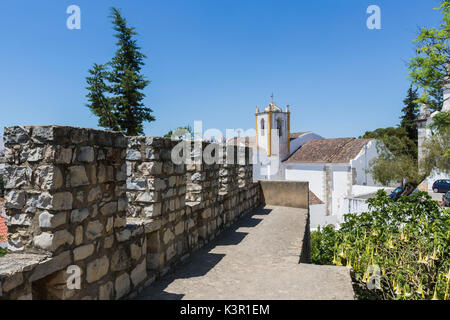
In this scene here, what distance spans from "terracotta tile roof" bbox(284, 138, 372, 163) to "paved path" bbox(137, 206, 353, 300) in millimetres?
21015

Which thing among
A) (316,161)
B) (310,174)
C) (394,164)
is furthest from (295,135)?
(394,164)

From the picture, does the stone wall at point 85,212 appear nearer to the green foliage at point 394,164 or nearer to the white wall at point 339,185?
the green foliage at point 394,164

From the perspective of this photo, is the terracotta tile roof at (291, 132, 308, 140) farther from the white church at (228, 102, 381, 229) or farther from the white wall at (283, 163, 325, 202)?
the white wall at (283, 163, 325, 202)

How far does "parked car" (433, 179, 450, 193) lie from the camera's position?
2100 cm

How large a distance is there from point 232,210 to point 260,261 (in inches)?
94.7

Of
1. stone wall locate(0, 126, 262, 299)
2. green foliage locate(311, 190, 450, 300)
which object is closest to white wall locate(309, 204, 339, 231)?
green foliage locate(311, 190, 450, 300)

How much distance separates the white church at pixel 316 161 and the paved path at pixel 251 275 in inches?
676

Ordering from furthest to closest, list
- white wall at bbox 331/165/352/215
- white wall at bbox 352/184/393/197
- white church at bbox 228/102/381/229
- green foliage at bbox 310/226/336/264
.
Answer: white wall at bbox 331/165/352/215, white church at bbox 228/102/381/229, white wall at bbox 352/184/393/197, green foliage at bbox 310/226/336/264

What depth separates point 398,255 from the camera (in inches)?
207

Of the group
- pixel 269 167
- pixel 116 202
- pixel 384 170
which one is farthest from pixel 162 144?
pixel 269 167

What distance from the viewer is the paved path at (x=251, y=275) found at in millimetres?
3293

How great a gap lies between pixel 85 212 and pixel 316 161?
84.9 feet

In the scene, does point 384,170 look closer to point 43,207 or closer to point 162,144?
point 162,144
